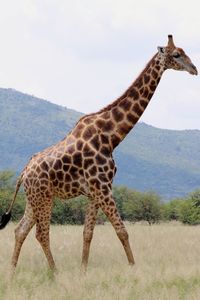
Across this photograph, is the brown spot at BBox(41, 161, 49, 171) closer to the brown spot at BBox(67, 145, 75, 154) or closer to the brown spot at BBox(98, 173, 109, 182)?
the brown spot at BBox(67, 145, 75, 154)

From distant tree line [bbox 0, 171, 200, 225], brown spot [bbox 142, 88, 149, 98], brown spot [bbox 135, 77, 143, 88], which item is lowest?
distant tree line [bbox 0, 171, 200, 225]

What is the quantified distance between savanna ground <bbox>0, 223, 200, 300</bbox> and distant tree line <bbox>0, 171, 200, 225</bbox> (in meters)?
17.6

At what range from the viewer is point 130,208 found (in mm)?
35781

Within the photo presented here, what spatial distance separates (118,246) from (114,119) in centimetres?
397

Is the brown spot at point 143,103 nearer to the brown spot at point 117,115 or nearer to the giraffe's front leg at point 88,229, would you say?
the brown spot at point 117,115

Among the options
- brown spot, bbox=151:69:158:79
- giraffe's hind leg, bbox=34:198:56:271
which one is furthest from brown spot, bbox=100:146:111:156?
brown spot, bbox=151:69:158:79

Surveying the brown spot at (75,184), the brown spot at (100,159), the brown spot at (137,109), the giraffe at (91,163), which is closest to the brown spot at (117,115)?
the giraffe at (91,163)

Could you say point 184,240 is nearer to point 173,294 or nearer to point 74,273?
point 74,273

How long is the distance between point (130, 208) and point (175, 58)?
25944 mm

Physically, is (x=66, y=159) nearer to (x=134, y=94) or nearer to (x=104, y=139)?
(x=104, y=139)

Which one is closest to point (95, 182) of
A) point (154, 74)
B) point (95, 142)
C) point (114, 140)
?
point (95, 142)

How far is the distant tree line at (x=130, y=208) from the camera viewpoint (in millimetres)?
32000

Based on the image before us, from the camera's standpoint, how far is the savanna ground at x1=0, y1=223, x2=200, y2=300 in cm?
811

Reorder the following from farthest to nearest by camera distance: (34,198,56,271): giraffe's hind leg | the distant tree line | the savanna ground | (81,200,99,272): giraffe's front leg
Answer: the distant tree line
(81,200,99,272): giraffe's front leg
(34,198,56,271): giraffe's hind leg
the savanna ground
